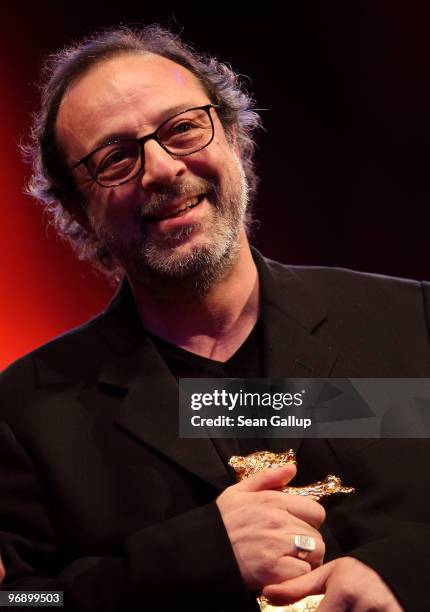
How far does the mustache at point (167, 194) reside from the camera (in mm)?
1269

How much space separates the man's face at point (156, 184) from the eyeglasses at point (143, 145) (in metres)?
0.01

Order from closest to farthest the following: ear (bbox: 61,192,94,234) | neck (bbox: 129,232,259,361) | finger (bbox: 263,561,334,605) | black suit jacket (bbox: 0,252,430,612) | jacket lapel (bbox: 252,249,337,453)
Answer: finger (bbox: 263,561,334,605) < black suit jacket (bbox: 0,252,430,612) < jacket lapel (bbox: 252,249,337,453) < neck (bbox: 129,232,259,361) < ear (bbox: 61,192,94,234)

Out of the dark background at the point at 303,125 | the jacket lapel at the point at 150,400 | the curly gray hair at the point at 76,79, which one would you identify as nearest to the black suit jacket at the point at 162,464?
the jacket lapel at the point at 150,400

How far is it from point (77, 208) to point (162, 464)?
566mm

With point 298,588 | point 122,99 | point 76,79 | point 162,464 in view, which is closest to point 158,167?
point 122,99

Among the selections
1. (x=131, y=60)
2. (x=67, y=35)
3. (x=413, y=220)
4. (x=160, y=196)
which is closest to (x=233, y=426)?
(x=160, y=196)

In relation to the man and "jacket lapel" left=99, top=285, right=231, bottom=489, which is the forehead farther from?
"jacket lapel" left=99, top=285, right=231, bottom=489

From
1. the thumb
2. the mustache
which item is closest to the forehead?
the mustache

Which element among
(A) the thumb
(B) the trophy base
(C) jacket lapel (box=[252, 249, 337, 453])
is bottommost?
(B) the trophy base

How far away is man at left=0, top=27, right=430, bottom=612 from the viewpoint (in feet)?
3.51

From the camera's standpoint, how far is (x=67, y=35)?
1.41 m

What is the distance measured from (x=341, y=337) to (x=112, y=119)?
55 cm

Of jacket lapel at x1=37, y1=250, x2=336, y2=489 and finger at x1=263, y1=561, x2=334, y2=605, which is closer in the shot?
finger at x1=263, y1=561, x2=334, y2=605

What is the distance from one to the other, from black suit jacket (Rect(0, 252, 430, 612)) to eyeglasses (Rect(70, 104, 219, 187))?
0.25 metres
